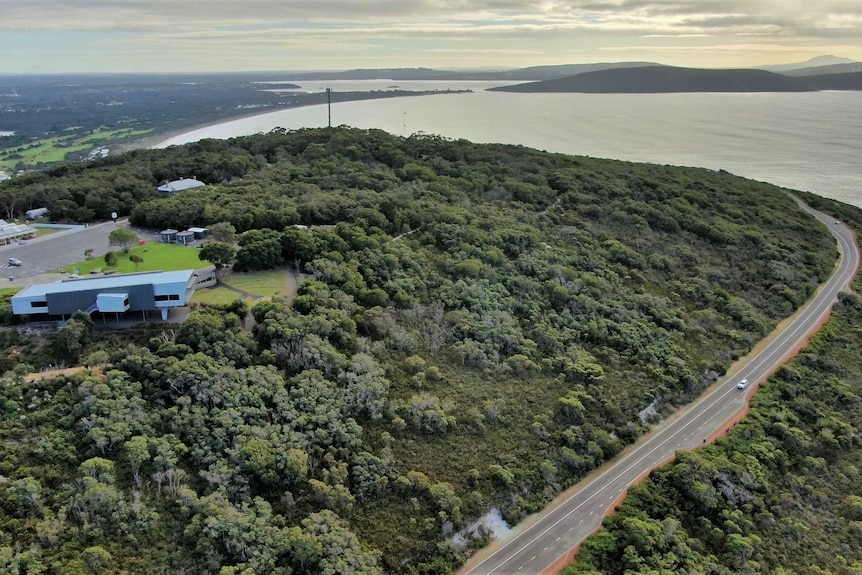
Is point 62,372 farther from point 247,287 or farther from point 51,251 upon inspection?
point 51,251

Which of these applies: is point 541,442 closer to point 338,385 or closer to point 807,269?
point 338,385

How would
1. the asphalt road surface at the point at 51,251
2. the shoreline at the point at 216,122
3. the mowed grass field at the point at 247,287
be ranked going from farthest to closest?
the shoreline at the point at 216,122, the asphalt road surface at the point at 51,251, the mowed grass field at the point at 247,287

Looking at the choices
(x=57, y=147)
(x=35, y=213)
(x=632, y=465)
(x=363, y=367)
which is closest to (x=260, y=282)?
(x=363, y=367)

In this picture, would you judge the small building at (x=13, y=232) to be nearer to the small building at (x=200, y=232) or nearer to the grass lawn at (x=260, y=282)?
the small building at (x=200, y=232)

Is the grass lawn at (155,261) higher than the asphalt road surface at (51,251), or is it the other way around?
the asphalt road surface at (51,251)

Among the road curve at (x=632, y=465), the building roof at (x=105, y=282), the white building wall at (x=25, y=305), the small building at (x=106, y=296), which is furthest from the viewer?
the building roof at (x=105, y=282)

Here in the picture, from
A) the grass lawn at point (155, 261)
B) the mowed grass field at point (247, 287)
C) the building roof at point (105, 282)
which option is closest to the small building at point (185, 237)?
the grass lawn at point (155, 261)

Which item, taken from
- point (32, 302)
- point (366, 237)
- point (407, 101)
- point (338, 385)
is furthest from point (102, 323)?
point (407, 101)

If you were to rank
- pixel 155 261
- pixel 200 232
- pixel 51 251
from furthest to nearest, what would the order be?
1. pixel 200 232
2. pixel 51 251
3. pixel 155 261
